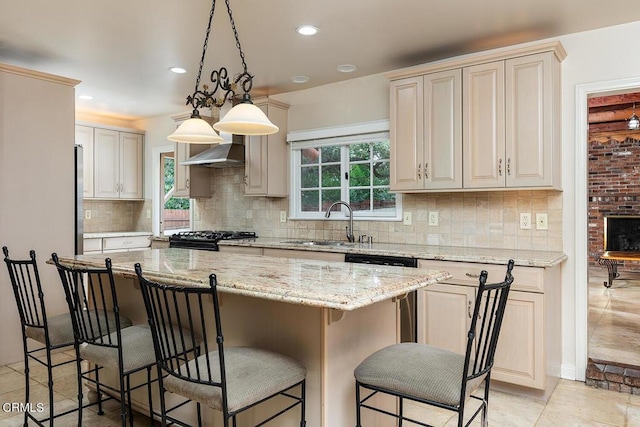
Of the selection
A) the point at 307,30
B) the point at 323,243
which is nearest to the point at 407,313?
the point at 323,243

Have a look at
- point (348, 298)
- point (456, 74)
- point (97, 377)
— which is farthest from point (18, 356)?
point (456, 74)

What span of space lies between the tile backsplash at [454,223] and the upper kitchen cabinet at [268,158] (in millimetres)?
284

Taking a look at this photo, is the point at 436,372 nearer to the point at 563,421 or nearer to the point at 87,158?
the point at 563,421

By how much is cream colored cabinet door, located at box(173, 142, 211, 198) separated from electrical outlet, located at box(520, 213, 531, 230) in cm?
338

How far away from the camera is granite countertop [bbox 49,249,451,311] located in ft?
4.66

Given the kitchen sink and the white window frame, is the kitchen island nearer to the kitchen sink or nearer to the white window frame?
the kitchen sink

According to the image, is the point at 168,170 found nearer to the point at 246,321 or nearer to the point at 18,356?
the point at 18,356

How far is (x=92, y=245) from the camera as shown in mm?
5168

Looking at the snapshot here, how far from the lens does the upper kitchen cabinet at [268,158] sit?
4.39m

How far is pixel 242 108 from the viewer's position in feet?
7.08

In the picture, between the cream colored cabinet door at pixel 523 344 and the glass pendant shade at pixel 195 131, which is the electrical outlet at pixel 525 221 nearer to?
the cream colored cabinet door at pixel 523 344

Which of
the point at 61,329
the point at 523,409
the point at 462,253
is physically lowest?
the point at 523,409

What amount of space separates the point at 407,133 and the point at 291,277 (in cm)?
205

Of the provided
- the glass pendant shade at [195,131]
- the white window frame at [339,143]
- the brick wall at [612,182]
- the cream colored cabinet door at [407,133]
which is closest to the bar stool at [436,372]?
the glass pendant shade at [195,131]
